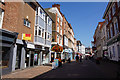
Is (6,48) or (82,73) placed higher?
(6,48)

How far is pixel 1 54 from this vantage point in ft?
31.4

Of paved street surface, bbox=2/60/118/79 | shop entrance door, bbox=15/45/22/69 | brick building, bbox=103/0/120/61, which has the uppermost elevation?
brick building, bbox=103/0/120/61

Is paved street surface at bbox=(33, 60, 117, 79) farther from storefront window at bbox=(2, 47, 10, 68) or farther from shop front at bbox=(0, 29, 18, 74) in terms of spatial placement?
storefront window at bbox=(2, 47, 10, 68)

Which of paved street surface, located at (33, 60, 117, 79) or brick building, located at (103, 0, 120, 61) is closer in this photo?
paved street surface, located at (33, 60, 117, 79)

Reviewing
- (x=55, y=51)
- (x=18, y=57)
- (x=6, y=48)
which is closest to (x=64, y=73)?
(x=18, y=57)

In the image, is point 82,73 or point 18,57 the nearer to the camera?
point 82,73

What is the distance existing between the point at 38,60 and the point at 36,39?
3773mm

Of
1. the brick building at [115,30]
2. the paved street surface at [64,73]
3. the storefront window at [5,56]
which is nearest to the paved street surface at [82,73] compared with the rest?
the paved street surface at [64,73]

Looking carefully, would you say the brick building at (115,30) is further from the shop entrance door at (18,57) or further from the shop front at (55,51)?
the shop entrance door at (18,57)

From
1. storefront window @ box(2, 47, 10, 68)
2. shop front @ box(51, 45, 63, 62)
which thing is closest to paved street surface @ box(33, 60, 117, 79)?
storefront window @ box(2, 47, 10, 68)

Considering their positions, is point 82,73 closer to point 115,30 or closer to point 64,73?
point 64,73

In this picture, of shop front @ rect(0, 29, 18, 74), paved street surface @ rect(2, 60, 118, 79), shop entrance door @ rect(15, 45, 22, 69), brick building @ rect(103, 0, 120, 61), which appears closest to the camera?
paved street surface @ rect(2, 60, 118, 79)

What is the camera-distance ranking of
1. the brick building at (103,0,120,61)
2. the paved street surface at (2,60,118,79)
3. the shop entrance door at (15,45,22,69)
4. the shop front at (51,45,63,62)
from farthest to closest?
the brick building at (103,0,120,61), the shop front at (51,45,63,62), the shop entrance door at (15,45,22,69), the paved street surface at (2,60,118,79)

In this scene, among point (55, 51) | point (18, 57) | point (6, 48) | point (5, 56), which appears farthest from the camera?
point (55, 51)
